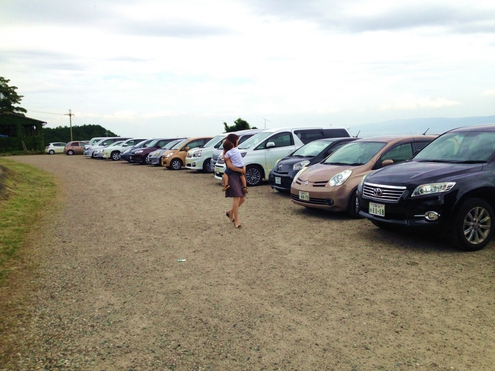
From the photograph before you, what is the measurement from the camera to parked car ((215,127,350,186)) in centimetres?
1484

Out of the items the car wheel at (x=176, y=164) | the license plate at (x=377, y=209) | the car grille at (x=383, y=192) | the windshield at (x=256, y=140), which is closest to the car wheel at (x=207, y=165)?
the car wheel at (x=176, y=164)

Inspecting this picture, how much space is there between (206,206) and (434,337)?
769 centimetres

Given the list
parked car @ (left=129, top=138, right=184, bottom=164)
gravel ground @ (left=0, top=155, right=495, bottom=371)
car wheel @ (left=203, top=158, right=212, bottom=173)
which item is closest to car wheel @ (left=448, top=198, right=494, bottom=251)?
gravel ground @ (left=0, top=155, right=495, bottom=371)

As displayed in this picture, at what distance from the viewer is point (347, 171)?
30.4 feet

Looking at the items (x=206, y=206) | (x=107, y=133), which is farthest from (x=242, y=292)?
(x=107, y=133)

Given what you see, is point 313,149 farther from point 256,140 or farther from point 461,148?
point 461,148

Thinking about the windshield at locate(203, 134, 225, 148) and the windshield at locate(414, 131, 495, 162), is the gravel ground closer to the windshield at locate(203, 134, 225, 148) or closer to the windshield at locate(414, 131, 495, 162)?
the windshield at locate(414, 131, 495, 162)

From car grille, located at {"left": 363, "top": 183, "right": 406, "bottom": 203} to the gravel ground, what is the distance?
0.68 m

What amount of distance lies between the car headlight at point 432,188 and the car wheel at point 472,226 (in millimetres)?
302

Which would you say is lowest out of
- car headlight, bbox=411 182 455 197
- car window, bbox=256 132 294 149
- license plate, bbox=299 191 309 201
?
license plate, bbox=299 191 309 201

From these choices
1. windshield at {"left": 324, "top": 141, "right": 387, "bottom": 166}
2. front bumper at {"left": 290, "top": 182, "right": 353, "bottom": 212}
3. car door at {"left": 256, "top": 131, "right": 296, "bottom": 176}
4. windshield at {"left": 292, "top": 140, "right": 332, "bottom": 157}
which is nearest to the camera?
front bumper at {"left": 290, "top": 182, "right": 353, "bottom": 212}

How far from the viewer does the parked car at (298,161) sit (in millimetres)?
11914

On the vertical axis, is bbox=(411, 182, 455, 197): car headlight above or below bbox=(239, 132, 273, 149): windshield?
below

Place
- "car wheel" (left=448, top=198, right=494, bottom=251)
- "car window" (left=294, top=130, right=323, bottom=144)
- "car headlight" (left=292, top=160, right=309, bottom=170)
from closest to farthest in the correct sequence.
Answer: "car wheel" (left=448, top=198, right=494, bottom=251), "car headlight" (left=292, top=160, right=309, bottom=170), "car window" (left=294, top=130, right=323, bottom=144)
